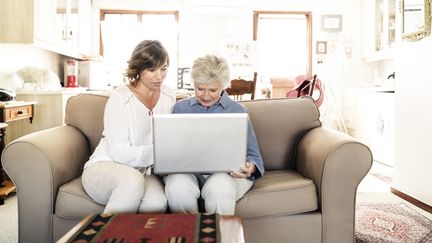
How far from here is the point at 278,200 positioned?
69.2 inches

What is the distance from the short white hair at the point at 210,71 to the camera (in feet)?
6.07

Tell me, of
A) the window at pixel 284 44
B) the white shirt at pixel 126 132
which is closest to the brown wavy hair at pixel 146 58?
the white shirt at pixel 126 132

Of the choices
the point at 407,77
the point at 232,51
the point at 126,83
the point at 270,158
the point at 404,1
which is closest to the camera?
the point at 126,83

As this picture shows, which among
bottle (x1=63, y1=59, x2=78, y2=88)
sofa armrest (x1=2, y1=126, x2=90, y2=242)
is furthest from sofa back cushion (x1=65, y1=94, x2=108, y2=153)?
bottle (x1=63, y1=59, x2=78, y2=88)

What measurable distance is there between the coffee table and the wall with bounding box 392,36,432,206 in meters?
1.98

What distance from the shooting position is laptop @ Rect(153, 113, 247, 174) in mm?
1465

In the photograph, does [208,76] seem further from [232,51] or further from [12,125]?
[232,51]

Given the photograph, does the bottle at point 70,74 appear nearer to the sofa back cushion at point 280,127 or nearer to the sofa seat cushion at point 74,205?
the sofa back cushion at point 280,127

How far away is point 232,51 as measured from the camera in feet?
20.7

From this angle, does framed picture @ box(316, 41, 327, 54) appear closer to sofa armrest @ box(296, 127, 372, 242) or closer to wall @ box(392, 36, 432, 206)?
wall @ box(392, 36, 432, 206)

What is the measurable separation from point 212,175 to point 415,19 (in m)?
2.12

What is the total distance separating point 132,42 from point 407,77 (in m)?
4.42

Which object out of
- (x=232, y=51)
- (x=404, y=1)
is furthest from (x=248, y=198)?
(x=232, y=51)

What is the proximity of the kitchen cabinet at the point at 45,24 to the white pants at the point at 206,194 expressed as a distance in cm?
252
